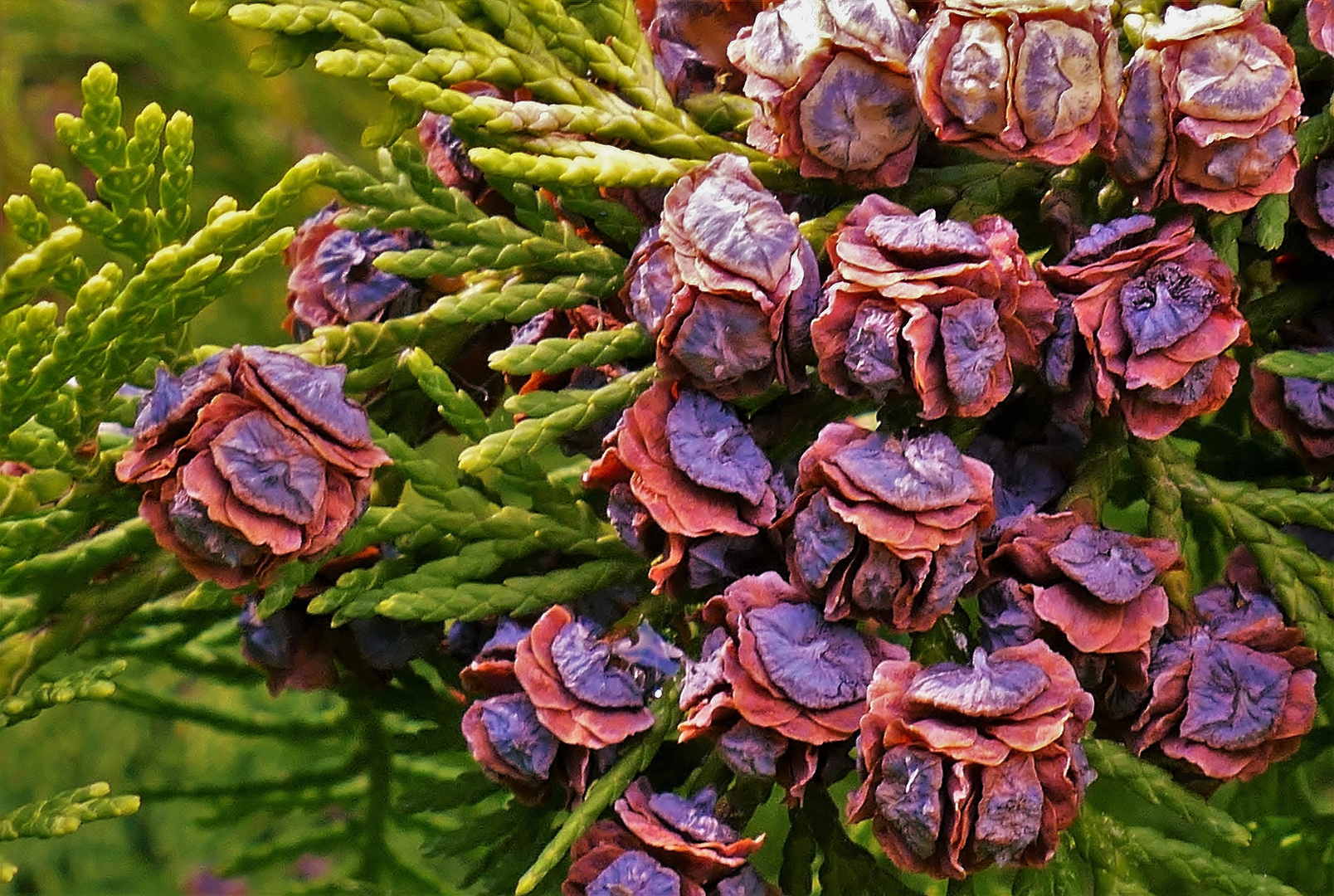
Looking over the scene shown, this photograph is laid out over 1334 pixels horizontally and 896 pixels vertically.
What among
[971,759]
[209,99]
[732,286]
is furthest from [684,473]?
[209,99]

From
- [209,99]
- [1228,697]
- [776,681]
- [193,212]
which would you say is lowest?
[193,212]

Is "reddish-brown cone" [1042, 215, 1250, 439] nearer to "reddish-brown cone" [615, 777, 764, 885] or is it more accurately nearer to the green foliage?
the green foliage

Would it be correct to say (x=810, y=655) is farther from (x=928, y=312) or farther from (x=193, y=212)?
(x=193, y=212)

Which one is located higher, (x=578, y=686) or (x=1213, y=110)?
(x=1213, y=110)

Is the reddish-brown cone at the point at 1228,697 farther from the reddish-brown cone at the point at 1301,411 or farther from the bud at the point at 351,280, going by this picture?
the bud at the point at 351,280

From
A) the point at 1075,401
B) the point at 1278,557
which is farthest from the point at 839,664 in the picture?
the point at 1278,557

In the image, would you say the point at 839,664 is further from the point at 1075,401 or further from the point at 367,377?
the point at 367,377

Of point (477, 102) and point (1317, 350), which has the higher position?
point (477, 102)
